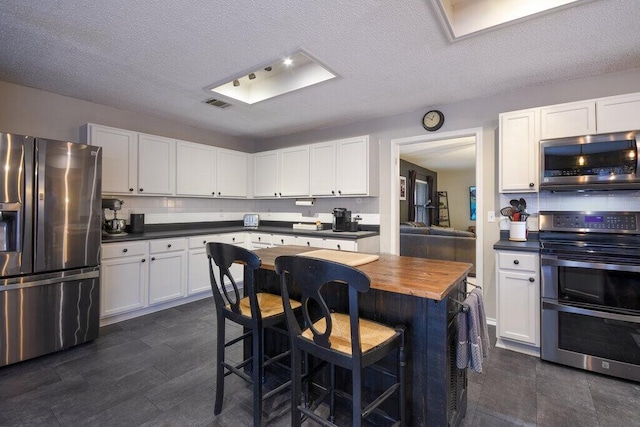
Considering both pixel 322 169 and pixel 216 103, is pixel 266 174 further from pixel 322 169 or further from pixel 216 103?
pixel 216 103

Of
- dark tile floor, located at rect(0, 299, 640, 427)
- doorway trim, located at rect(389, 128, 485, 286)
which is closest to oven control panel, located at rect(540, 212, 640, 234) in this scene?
doorway trim, located at rect(389, 128, 485, 286)

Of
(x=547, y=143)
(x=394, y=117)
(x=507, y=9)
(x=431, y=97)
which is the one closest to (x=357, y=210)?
(x=394, y=117)

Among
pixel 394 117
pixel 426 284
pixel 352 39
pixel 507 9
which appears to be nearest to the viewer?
pixel 426 284

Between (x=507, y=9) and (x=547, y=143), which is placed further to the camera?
(x=547, y=143)

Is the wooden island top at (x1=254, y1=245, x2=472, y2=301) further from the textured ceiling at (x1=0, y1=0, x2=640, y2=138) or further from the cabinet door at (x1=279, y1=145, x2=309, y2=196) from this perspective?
the cabinet door at (x1=279, y1=145, x2=309, y2=196)

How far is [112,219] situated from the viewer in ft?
11.5

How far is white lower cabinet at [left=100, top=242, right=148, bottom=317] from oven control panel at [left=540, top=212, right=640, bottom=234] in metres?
4.28

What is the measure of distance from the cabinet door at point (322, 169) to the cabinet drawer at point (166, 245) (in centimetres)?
190

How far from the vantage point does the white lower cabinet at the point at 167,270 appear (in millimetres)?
3455

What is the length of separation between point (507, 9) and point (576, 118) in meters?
1.31

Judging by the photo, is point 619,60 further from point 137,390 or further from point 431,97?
point 137,390

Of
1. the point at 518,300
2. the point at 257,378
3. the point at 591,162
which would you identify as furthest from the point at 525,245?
the point at 257,378

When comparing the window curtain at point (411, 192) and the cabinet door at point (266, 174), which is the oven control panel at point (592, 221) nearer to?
the cabinet door at point (266, 174)

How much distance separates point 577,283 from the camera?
7.48ft
